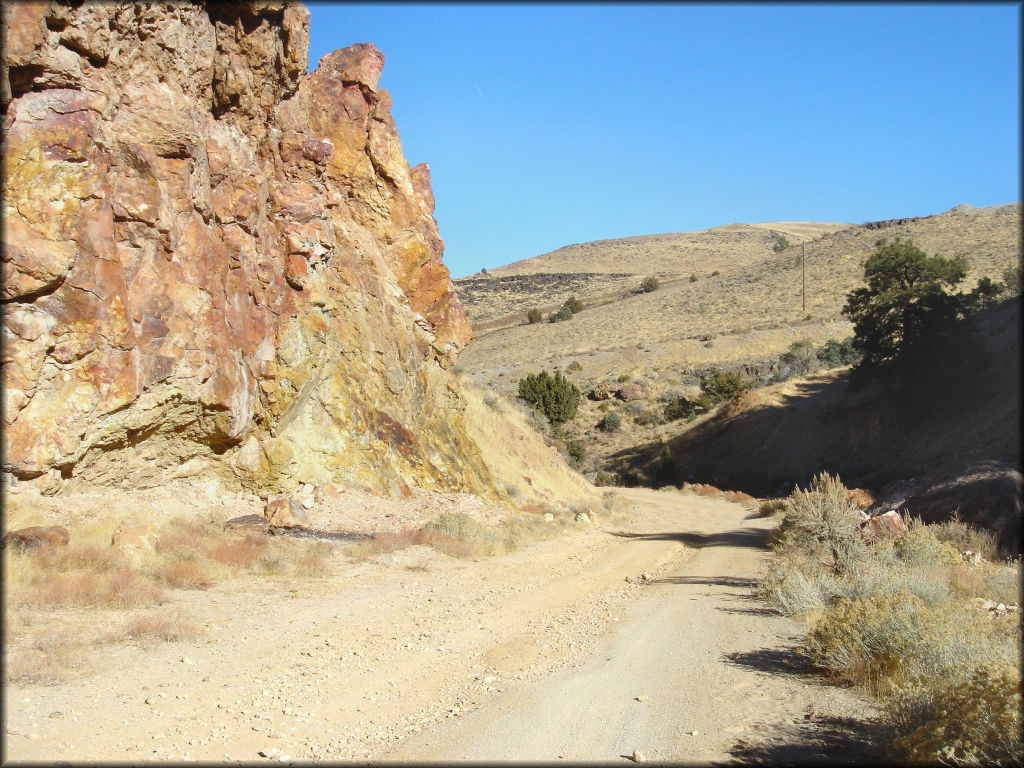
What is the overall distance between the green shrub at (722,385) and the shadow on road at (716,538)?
25940 mm

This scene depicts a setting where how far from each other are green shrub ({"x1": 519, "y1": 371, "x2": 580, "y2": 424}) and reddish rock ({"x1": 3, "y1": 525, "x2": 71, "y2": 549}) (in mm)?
32951

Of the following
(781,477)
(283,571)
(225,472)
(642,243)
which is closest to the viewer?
(283,571)

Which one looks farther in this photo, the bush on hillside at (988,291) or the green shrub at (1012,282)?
the green shrub at (1012,282)

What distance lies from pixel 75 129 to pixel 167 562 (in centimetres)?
682

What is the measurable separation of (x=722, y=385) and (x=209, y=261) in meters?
38.7

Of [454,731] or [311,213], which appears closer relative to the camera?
[454,731]

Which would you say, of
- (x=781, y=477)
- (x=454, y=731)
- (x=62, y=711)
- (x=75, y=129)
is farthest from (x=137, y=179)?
(x=781, y=477)

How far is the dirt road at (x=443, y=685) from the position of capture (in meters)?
5.27

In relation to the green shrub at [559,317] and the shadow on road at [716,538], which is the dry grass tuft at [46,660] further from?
the green shrub at [559,317]

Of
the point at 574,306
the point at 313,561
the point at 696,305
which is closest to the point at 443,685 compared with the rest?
the point at 313,561

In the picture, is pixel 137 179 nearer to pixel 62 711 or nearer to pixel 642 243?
pixel 62 711

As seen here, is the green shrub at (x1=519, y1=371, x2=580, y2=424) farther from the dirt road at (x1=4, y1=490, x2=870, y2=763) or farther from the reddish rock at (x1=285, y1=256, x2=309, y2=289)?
the dirt road at (x1=4, y1=490, x2=870, y2=763)

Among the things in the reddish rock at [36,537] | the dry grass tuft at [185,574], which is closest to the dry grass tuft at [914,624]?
the dry grass tuft at [185,574]

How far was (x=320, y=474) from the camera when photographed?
1509cm
